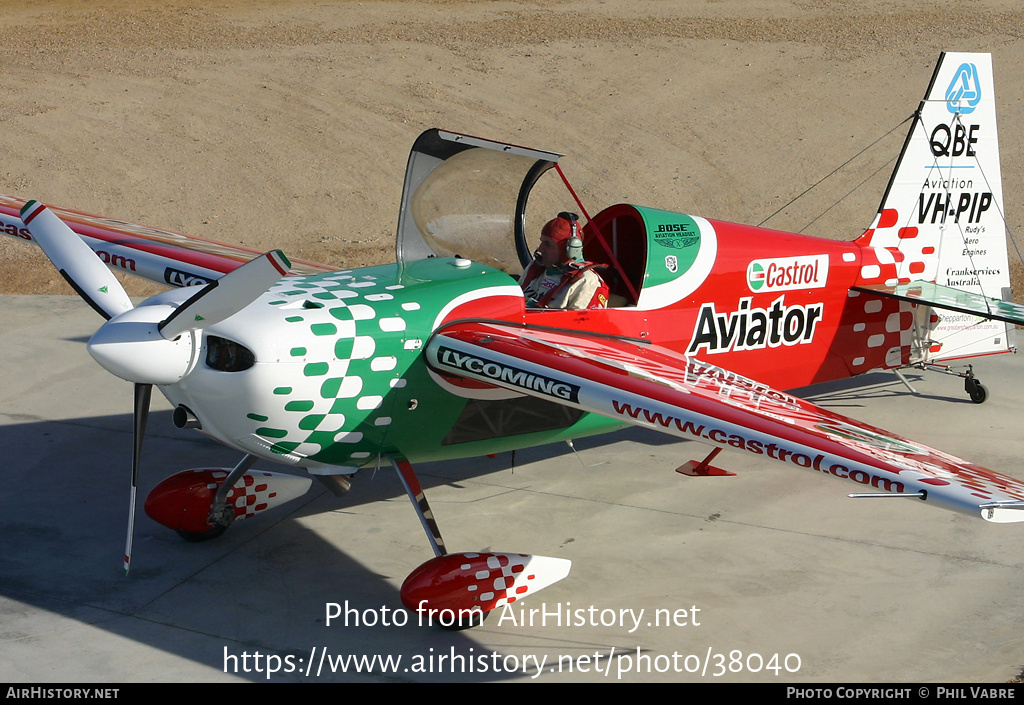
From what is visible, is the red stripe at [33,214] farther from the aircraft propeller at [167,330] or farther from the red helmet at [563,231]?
the red helmet at [563,231]

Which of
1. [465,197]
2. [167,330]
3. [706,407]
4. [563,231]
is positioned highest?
[465,197]

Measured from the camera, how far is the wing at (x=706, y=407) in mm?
5836

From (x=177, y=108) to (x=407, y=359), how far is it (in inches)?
621

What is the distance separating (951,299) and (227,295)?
6769 mm

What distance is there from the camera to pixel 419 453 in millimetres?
7918

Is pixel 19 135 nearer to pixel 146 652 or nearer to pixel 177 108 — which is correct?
pixel 177 108

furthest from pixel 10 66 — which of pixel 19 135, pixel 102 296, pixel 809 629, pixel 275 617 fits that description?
pixel 809 629

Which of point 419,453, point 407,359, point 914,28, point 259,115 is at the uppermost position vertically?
point 914,28

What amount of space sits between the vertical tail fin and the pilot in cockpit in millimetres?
3237

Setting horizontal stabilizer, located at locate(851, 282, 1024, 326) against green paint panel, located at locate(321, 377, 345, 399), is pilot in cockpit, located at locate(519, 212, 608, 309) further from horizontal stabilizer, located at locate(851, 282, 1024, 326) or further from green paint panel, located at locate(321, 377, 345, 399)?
horizontal stabilizer, located at locate(851, 282, 1024, 326)

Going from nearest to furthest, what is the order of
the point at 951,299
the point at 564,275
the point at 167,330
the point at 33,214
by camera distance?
the point at 167,330 → the point at 33,214 → the point at 564,275 → the point at 951,299

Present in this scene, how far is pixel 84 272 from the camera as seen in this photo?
768 centimetres

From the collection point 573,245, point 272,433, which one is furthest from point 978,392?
point 272,433

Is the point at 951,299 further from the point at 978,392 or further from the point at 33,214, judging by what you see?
the point at 33,214
